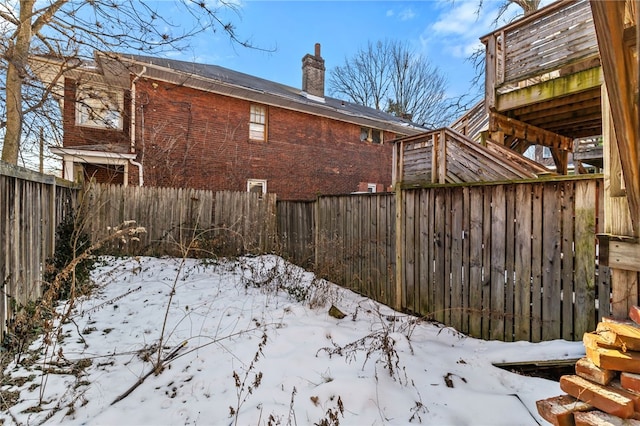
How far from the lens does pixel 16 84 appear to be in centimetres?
589

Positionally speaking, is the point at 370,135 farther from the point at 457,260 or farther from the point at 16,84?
the point at 16,84

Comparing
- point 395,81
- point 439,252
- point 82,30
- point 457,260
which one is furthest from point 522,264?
point 395,81

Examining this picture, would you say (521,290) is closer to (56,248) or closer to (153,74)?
(56,248)

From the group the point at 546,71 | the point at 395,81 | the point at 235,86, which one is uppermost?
the point at 395,81

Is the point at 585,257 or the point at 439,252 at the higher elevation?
the point at 585,257

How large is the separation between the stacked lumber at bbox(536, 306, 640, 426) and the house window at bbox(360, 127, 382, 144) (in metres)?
13.9

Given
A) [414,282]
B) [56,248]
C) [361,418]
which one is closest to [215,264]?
[56,248]

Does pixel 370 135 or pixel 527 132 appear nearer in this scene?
pixel 527 132

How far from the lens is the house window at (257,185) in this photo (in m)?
11.8

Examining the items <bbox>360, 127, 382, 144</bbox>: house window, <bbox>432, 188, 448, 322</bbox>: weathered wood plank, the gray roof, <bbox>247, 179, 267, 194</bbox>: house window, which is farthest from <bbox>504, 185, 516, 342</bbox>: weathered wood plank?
<bbox>360, 127, 382, 144</bbox>: house window

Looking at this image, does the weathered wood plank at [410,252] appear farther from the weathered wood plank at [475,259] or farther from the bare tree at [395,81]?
the bare tree at [395,81]

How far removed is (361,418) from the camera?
2166 mm

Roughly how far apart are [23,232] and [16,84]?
15.0 feet

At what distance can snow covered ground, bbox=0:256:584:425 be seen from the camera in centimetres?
218
